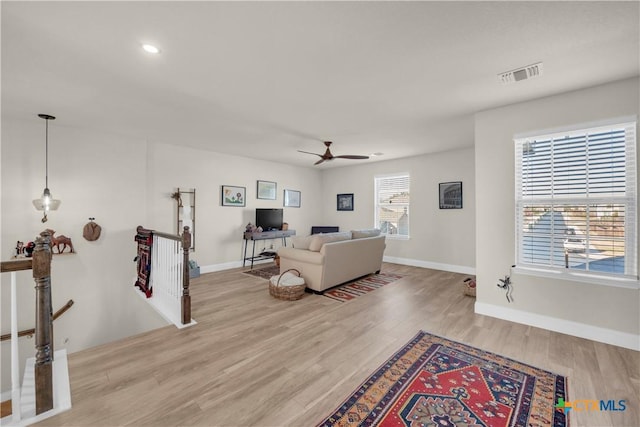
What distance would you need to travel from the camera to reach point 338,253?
4434 millimetres

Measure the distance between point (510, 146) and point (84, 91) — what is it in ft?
15.9

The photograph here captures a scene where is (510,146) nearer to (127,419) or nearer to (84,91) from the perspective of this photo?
(127,419)

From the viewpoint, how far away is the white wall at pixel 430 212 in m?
5.66

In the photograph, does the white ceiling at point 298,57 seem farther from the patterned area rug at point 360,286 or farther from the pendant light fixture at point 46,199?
the patterned area rug at point 360,286

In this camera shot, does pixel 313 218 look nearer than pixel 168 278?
No

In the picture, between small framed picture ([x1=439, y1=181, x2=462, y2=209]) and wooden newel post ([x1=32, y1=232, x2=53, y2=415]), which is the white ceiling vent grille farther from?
wooden newel post ([x1=32, y1=232, x2=53, y2=415])

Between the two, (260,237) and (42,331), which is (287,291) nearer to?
(260,237)

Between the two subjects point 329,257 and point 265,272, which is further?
point 265,272

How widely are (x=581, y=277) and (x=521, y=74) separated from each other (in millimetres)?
2170

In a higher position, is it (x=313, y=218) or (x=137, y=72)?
(x=137, y=72)

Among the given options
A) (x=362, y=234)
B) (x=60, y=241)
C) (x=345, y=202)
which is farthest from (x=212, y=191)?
(x=345, y=202)

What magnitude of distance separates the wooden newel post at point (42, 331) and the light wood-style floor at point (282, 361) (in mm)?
187

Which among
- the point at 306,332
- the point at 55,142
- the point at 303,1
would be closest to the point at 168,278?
the point at 306,332

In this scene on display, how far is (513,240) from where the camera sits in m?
3.25
